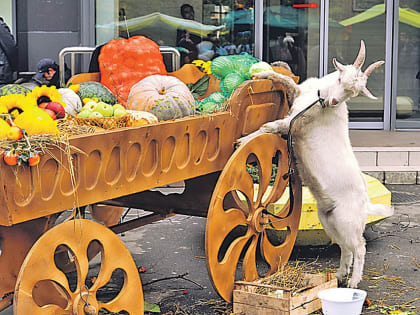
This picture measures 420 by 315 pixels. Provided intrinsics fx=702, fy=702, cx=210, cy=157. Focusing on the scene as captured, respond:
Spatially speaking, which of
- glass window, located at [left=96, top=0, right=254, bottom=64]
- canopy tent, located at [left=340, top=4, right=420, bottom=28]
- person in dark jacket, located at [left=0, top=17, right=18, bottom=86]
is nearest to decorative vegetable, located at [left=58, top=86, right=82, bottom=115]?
person in dark jacket, located at [left=0, top=17, right=18, bottom=86]

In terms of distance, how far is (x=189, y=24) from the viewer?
9.57 m

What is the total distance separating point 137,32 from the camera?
947cm

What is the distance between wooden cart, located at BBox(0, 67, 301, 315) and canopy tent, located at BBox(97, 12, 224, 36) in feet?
15.7

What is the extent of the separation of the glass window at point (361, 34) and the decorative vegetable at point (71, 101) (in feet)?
22.8

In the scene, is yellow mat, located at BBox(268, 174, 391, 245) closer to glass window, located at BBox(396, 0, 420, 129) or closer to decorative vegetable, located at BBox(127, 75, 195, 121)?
decorative vegetable, located at BBox(127, 75, 195, 121)

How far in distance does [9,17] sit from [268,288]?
6638 mm

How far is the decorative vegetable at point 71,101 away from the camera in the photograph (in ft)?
12.0

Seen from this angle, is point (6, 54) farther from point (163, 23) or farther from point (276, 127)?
point (276, 127)

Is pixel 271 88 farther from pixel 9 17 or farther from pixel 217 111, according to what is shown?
pixel 9 17

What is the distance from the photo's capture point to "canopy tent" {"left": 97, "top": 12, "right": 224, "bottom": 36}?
946 centimetres

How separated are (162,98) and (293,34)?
6.45 meters

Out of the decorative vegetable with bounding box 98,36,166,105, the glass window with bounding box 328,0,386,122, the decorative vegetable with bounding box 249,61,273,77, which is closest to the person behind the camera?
the decorative vegetable with bounding box 249,61,273,77

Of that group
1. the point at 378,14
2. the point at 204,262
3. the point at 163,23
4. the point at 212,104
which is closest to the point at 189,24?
the point at 163,23

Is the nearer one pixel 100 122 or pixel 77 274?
pixel 77 274
